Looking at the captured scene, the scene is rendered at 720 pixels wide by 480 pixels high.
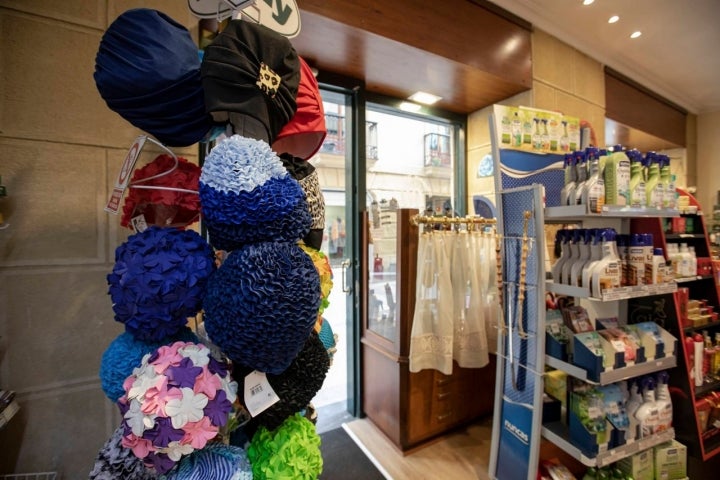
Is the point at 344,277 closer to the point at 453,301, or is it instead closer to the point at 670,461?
the point at 453,301

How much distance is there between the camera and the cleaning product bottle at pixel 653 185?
4.53ft

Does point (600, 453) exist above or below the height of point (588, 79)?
below

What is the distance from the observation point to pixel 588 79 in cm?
264

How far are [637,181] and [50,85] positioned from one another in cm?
229

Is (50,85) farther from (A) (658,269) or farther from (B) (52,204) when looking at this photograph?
(A) (658,269)

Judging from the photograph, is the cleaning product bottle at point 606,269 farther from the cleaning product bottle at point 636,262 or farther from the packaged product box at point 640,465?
the packaged product box at point 640,465

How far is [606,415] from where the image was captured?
1334 mm

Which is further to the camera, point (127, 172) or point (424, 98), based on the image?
point (424, 98)

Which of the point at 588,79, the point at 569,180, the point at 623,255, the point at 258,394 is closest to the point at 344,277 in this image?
the point at 569,180

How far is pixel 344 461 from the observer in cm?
182

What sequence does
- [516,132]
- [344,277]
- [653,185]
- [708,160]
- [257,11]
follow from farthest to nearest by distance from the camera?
[708,160] → [344,277] → [516,132] → [653,185] → [257,11]

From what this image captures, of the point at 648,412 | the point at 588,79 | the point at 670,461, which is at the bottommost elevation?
the point at 670,461

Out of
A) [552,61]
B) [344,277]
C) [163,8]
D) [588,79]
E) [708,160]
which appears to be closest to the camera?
[163,8]

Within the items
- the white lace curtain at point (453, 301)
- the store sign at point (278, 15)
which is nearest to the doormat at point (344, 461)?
the white lace curtain at point (453, 301)
